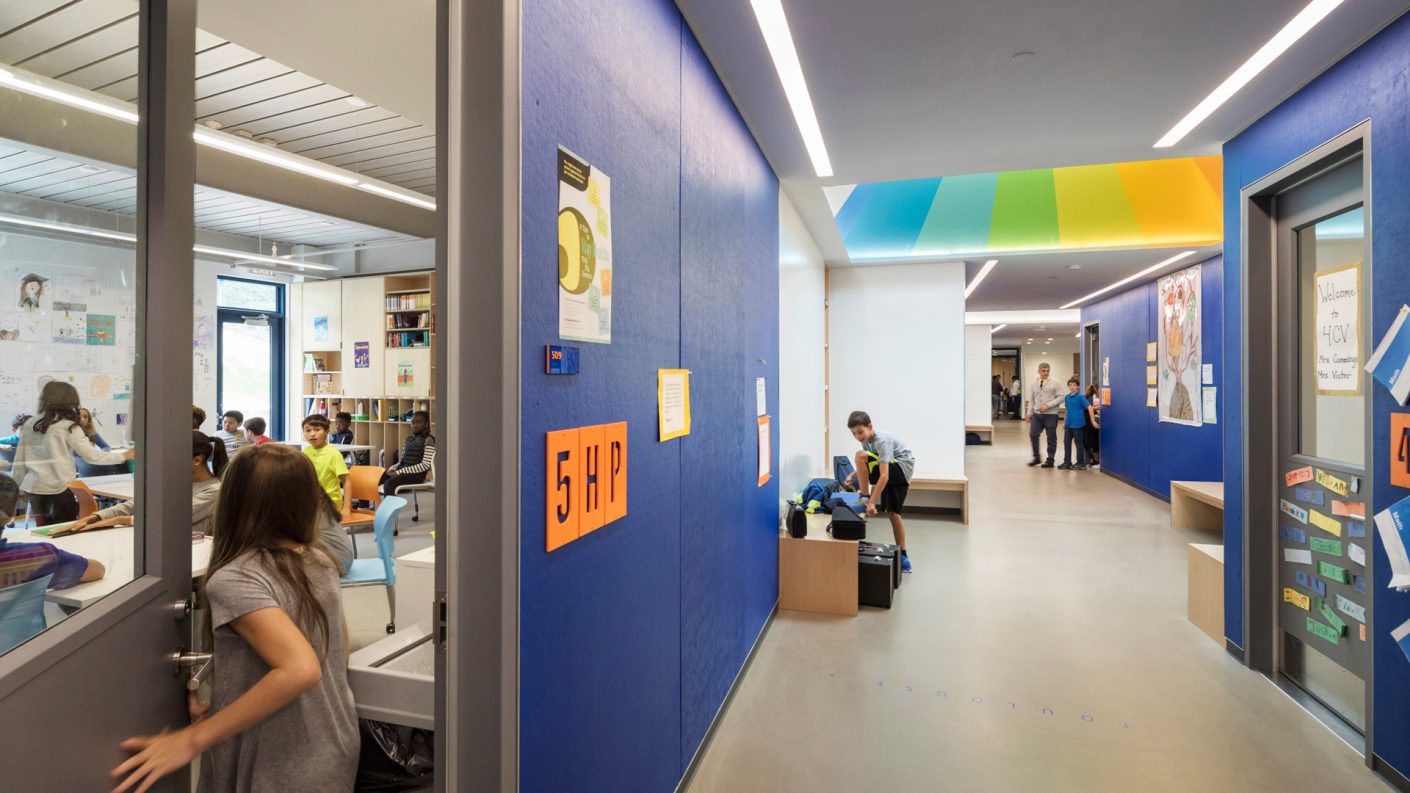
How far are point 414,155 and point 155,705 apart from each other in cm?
576

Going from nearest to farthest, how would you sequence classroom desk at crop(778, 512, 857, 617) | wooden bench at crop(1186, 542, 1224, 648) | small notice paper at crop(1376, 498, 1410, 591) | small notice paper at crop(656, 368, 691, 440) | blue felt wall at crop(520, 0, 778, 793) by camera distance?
blue felt wall at crop(520, 0, 778, 793)
small notice paper at crop(656, 368, 691, 440)
small notice paper at crop(1376, 498, 1410, 591)
wooden bench at crop(1186, 542, 1224, 648)
classroom desk at crop(778, 512, 857, 617)

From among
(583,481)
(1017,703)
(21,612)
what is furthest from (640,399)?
(1017,703)

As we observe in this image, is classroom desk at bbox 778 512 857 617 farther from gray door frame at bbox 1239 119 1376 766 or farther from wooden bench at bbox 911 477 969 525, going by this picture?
wooden bench at bbox 911 477 969 525

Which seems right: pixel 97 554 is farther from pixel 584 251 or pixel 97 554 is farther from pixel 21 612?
pixel 584 251

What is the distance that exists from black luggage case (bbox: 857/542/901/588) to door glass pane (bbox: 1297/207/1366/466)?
231cm

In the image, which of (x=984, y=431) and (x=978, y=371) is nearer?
(x=978, y=371)

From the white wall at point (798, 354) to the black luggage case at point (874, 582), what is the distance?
0.74 m

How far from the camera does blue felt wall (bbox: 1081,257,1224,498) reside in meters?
7.15

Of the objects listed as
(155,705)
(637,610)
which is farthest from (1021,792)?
(155,705)

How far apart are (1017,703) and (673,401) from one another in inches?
90.6

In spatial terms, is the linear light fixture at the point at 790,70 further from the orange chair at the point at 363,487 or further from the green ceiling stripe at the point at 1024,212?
the orange chair at the point at 363,487

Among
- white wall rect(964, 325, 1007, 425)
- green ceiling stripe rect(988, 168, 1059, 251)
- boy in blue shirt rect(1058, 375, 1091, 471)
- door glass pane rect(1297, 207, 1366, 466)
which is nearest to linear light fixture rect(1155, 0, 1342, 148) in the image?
door glass pane rect(1297, 207, 1366, 466)

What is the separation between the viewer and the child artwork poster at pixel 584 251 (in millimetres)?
1635

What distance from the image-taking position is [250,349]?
9.49 m
